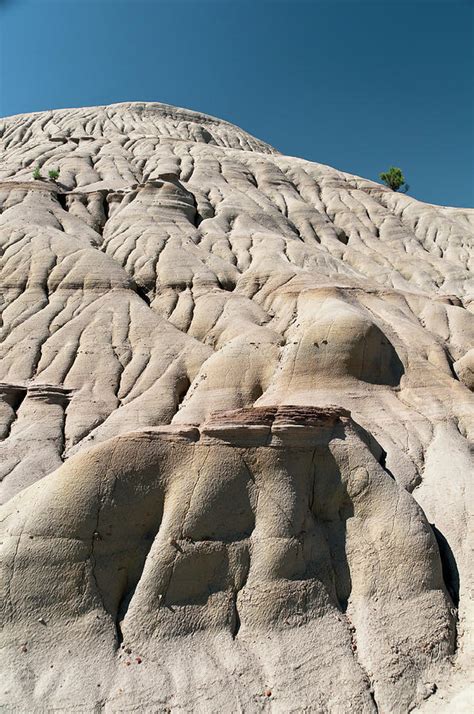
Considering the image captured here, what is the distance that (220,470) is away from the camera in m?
10.4

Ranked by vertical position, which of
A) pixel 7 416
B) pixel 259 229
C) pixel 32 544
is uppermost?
pixel 259 229

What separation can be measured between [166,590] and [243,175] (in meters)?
41.4

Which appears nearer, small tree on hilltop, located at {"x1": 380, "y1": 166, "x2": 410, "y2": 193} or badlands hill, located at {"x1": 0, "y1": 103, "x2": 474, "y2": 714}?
badlands hill, located at {"x1": 0, "y1": 103, "x2": 474, "y2": 714}

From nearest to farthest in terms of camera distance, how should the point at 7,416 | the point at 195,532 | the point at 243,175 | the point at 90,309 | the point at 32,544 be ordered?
the point at 32,544 → the point at 195,532 → the point at 7,416 → the point at 90,309 → the point at 243,175

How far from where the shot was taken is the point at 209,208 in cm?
3622

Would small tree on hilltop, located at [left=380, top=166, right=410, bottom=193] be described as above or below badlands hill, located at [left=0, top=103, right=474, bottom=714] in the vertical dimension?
above

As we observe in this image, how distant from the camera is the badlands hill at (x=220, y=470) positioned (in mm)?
8844

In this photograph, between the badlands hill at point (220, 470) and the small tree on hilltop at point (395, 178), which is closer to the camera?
the badlands hill at point (220, 470)

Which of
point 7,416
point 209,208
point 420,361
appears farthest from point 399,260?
point 7,416

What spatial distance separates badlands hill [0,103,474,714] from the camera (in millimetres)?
8844

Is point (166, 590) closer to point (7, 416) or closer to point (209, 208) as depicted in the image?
point (7, 416)

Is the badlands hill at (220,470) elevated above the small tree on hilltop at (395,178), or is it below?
below

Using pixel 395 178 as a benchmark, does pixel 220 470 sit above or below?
below

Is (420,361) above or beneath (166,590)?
above
